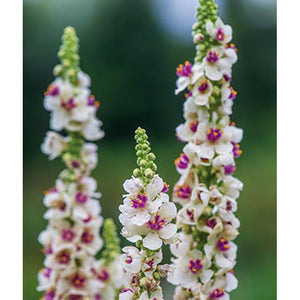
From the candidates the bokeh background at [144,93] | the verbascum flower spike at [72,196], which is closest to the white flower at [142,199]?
the verbascum flower spike at [72,196]

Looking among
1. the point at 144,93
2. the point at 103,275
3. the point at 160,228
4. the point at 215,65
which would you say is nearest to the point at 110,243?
the point at 103,275

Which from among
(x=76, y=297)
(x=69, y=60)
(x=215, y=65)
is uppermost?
(x=215, y=65)

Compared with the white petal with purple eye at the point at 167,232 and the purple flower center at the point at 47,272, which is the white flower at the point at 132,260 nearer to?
the white petal with purple eye at the point at 167,232

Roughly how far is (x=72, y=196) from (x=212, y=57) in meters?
0.58

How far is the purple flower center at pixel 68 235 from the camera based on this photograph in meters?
1.14

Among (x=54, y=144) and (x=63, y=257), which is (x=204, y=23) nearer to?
(x=54, y=144)

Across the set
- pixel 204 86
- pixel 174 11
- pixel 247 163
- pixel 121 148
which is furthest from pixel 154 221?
pixel 247 163

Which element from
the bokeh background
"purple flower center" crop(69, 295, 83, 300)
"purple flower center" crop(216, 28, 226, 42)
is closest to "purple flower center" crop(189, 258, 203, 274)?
"purple flower center" crop(69, 295, 83, 300)

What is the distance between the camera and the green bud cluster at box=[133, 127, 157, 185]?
1246 mm

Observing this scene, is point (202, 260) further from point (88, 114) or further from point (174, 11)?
point (174, 11)

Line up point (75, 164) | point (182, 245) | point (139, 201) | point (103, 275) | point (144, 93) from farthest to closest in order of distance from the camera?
point (144, 93) → point (182, 245) → point (103, 275) → point (139, 201) → point (75, 164)

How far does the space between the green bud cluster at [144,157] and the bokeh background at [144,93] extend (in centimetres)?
102

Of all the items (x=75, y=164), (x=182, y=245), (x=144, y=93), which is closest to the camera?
(x=75, y=164)

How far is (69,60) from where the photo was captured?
1.17 metres
